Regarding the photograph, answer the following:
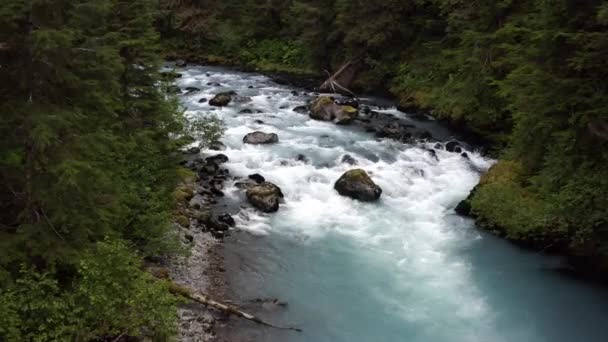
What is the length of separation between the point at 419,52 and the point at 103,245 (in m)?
29.1

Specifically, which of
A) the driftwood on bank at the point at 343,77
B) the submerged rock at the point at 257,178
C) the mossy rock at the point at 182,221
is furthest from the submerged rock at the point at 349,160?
the driftwood on bank at the point at 343,77

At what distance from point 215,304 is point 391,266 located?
552cm

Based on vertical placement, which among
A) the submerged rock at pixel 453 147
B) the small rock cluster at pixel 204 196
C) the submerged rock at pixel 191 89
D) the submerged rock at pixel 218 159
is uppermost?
the submerged rock at pixel 453 147

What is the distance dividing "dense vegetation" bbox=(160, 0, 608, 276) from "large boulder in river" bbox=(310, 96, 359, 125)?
4.58 meters

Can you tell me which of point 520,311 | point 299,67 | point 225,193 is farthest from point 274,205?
point 299,67

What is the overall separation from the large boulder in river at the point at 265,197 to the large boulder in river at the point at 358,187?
7.75ft

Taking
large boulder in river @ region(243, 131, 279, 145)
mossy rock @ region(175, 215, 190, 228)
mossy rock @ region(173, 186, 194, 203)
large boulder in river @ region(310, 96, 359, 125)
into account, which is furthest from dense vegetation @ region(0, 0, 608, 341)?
large boulder in river @ region(243, 131, 279, 145)

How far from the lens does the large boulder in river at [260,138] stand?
23000 millimetres

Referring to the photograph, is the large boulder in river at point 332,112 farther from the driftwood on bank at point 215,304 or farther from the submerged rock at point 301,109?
the driftwood on bank at point 215,304

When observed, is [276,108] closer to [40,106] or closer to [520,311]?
[520,311]

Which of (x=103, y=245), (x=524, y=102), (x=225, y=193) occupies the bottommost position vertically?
(x=225, y=193)

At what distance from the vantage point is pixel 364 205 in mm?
18188

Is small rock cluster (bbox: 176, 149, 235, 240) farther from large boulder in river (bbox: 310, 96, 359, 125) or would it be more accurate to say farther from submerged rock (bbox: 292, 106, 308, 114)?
submerged rock (bbox: 292, 106, 308, 114)

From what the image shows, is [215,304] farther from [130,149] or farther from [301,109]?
[301,109]
